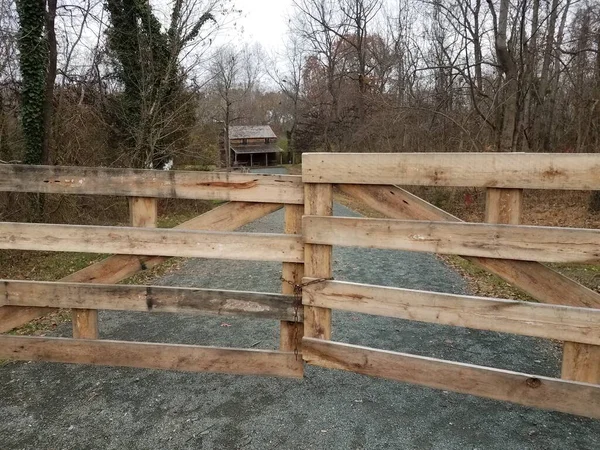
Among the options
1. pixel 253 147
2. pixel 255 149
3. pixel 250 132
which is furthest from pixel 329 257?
pixel 250 132

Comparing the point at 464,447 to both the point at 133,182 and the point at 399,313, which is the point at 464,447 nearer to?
the point at 399,313

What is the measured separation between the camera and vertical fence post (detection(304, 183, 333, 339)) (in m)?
2.86

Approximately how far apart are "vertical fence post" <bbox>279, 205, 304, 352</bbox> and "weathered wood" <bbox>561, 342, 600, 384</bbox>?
64.5 inches

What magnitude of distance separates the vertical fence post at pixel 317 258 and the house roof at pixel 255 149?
53.2m

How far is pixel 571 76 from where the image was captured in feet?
54.8

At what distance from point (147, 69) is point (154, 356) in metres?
13.6

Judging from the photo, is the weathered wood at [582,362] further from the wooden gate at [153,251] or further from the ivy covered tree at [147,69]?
the ivy covered tree at [147,69]

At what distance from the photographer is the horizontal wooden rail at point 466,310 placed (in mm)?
2408

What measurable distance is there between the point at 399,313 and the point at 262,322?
97.3 inches

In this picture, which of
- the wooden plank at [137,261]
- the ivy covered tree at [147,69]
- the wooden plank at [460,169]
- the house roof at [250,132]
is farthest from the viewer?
the house roof at [250,132]

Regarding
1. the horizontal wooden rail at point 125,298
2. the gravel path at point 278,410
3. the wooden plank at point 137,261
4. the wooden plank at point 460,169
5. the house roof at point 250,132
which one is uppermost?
the house roof at point 250,132

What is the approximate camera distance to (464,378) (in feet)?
8.91

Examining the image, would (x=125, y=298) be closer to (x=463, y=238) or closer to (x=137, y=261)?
(x=137, y=261)

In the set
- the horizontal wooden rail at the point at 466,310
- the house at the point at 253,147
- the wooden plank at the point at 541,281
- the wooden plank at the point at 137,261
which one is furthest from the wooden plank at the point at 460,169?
the house at the point at 253,147
